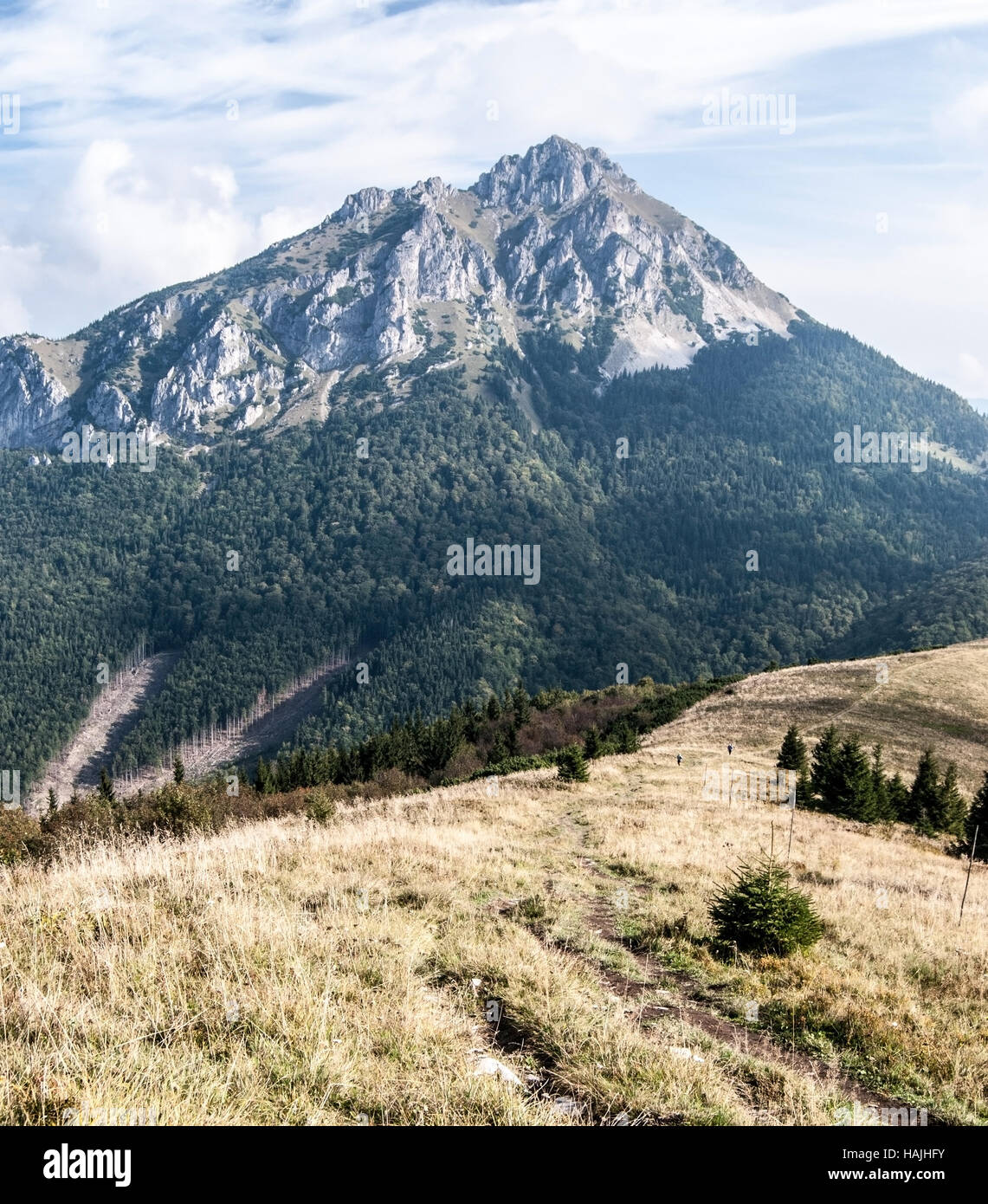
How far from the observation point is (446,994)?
7309 mm

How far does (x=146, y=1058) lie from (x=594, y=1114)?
10.9 ft

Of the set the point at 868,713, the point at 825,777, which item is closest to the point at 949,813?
the point at 825,777

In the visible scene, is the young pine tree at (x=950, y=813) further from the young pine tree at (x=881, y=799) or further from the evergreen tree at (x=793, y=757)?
the evergreen tree at (x=793, y=757)

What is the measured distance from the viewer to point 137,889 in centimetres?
923

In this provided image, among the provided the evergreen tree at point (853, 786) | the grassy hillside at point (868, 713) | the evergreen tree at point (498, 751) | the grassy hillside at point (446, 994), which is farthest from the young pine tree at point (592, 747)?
the grassy hillside at point (446, 994)

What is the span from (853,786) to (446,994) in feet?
104

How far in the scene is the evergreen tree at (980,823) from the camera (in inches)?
1185

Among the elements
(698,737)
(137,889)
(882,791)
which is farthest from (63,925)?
(698,737)

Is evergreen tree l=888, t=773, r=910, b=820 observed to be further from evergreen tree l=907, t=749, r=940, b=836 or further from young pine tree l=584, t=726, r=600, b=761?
young pine tree l=584, t=726, r=600, b=761

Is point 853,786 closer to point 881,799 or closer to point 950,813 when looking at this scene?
point 881,799

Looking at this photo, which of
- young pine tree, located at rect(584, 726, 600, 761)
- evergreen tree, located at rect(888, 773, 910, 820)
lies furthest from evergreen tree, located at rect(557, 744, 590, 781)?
evergreen tree, located at rect(888, 773, 910, 820)

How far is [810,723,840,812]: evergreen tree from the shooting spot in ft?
111
